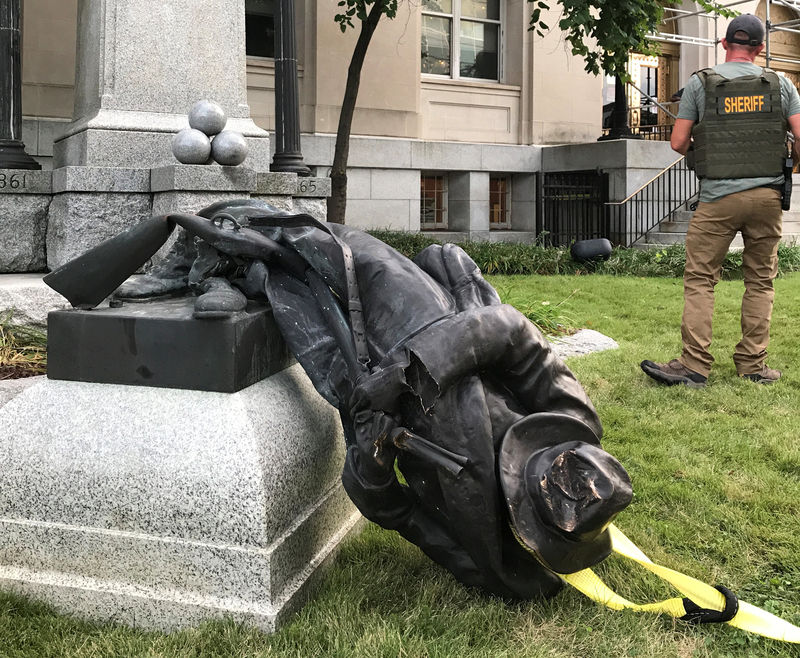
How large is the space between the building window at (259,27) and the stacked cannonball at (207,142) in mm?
9064

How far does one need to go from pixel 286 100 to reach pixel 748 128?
15.6 ft

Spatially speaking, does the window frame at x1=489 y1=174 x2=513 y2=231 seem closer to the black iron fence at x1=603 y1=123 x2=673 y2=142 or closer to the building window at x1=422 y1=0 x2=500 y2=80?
the building window at x1=422 y1=0 x2=500 y2=80

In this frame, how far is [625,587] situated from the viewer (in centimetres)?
291

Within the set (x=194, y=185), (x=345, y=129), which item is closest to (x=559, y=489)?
(x=194, y=185)

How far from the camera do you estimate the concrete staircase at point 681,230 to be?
15.1m

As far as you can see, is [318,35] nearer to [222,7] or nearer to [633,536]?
[222,7]

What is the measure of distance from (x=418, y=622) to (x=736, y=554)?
1389 millimetres

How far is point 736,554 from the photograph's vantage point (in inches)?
125

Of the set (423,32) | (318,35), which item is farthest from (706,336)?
(423,32)

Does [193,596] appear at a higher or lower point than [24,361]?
lower

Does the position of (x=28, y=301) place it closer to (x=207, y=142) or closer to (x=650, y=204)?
(x=207, y=142)

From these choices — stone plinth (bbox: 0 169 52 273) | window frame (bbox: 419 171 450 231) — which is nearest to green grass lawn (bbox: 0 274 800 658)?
stone plinth (bbox: 0 169 52 273)

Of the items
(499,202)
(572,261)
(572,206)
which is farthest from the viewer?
(499,202)

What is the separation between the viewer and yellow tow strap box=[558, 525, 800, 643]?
8.32ft
